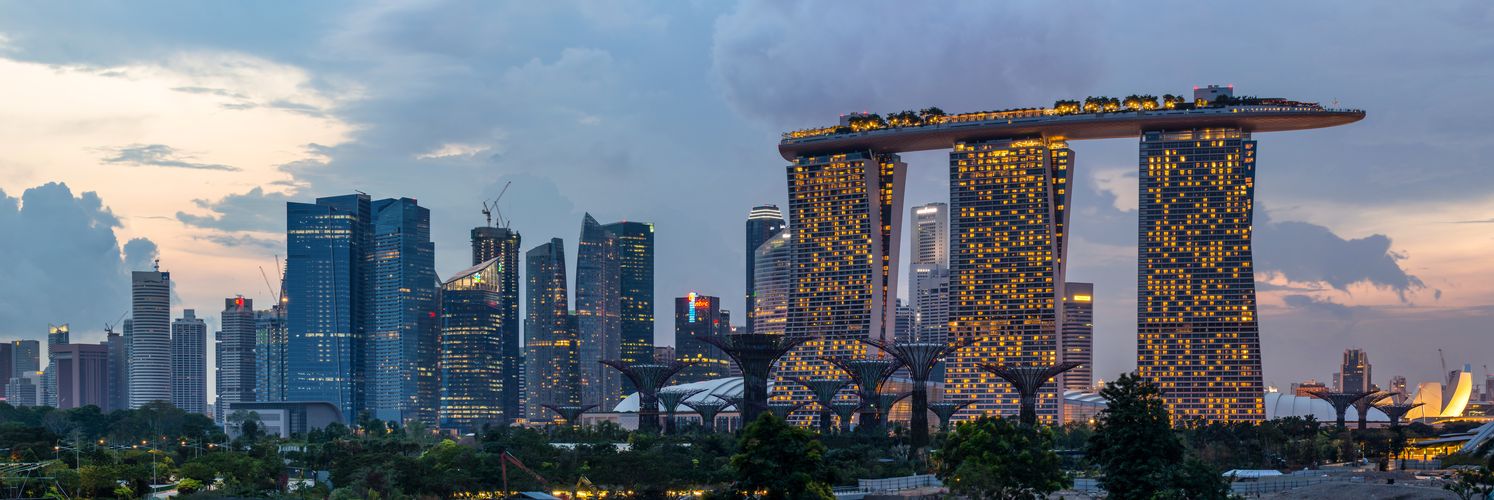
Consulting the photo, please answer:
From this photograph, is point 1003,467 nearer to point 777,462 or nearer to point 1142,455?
point 1142,455

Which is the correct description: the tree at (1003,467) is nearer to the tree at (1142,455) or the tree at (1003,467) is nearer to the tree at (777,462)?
the tree at (1142,455)

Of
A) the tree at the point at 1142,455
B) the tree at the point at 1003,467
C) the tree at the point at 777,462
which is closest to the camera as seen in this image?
the tree at the point at 777,462

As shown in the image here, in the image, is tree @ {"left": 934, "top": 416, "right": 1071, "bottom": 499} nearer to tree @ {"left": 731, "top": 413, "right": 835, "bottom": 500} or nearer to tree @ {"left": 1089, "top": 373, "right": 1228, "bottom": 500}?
tree @ {"left": 1089, "top": 373, "right": 1228, "bottom": 500}

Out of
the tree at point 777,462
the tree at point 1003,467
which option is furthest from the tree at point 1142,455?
the tree at point 777,462

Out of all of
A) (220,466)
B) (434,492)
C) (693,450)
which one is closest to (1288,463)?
(693,450)

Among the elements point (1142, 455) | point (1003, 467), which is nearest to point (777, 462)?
point (1142, 455)

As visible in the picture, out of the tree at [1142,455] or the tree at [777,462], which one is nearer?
the tree at [777,462]

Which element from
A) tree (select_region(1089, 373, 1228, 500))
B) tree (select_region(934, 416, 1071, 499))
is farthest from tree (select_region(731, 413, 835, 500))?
tree (select_region(934, 416, 1071, 499))
